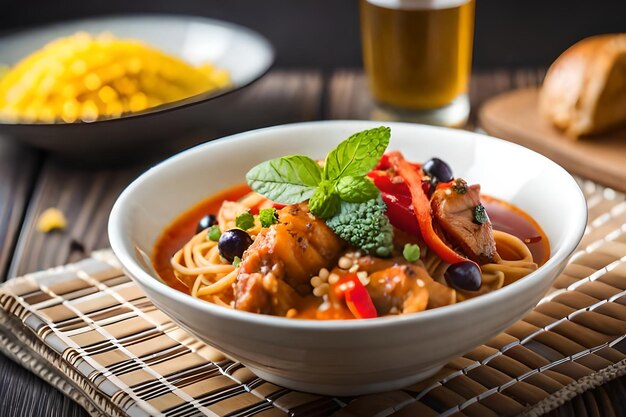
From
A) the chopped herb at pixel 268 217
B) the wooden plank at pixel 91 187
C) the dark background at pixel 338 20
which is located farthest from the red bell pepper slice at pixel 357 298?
the dark background at pixel 338 20

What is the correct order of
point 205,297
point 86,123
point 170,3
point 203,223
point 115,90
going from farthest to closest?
point 170,3, point 115,90, point 86,123, point 203,223, point 205,297

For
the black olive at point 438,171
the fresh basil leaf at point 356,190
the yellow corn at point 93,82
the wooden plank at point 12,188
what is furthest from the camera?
the yellow corn at point 93,82

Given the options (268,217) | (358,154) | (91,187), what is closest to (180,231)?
(268,217)

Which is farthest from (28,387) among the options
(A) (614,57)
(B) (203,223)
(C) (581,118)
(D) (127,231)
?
(A) (614,57)

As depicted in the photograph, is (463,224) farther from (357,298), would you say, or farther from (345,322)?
(345,322)

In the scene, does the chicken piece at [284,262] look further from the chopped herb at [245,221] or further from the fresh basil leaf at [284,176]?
the chopped herb at [245,221]

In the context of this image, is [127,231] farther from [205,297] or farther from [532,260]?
→ [532,260]
